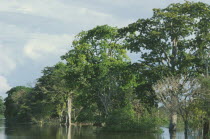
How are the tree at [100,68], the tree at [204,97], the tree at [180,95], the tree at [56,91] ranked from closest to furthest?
1. the tree at [204,97]
2. the tree at [180,95]
3. the tree at [100,68]
4. the tree at [56,91]

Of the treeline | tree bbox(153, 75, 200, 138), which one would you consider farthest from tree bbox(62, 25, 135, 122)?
tree bbox(153, 75, 200, 138)

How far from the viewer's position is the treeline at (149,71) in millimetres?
38188

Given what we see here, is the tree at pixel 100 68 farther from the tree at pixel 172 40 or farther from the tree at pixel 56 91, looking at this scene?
the tree at pixel 56 91

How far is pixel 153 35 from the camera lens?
47.0 m

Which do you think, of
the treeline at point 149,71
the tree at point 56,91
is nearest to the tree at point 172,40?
the treeline at point 149,71

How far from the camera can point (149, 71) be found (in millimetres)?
48188

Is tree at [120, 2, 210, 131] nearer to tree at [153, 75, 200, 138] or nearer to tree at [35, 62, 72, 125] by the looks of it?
tree at [153, 75, 200, 138]

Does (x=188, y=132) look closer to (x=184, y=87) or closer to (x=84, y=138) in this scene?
(x=184, y=87)

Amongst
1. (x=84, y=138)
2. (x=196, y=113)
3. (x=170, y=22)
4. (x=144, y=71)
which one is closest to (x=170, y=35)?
(x=170, y=22)

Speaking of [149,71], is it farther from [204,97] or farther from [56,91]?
[56,91]

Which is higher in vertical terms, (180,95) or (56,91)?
(56,91)

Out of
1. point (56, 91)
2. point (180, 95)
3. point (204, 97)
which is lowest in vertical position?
point (204, 97)

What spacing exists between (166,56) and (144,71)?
3480 millimetres

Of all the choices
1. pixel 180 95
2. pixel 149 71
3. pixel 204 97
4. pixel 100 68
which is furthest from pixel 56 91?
pixel 204 97
